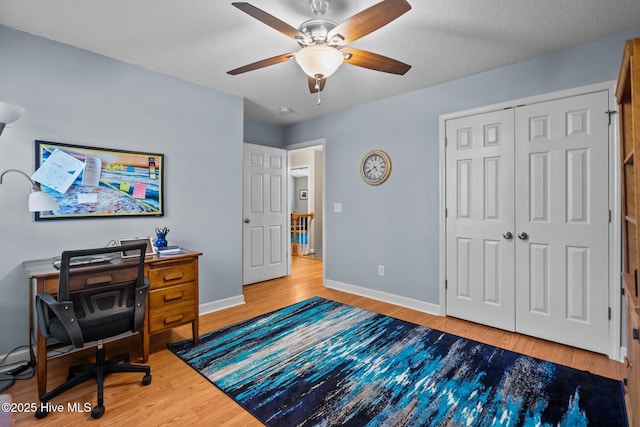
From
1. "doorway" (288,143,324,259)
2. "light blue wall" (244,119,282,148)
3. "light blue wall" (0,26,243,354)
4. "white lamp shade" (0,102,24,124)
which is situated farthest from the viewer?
"doorway" (288,143,324,259)

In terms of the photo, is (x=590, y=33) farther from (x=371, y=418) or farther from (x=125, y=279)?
(x=125, y=279)

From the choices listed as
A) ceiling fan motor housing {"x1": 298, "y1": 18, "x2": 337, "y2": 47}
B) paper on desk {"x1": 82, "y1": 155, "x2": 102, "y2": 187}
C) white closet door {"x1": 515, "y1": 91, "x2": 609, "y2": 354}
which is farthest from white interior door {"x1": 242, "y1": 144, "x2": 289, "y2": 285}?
white closet door {"x1": 515, "y1": 91, "x2": 609, "y2": 354}

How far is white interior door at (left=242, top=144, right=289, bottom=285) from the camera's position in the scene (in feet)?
14.8

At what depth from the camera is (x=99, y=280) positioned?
1846 millimetres

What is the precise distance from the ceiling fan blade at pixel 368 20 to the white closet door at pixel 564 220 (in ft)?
6.09

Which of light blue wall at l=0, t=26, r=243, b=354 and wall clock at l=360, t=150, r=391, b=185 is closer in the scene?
light blue wall at l=0, t=26, r=243, b=354

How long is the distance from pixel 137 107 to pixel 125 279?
1738 millimetres

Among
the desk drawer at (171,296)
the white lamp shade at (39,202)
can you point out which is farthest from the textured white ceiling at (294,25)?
the desk drawer at (171,296)

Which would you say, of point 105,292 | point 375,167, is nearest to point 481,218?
point 375,167

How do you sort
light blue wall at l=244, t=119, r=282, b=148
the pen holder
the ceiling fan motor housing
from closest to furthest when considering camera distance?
the ceiling fan motor housing → the pen holder → light blue wall at l=244, t=119, r=282, b=148

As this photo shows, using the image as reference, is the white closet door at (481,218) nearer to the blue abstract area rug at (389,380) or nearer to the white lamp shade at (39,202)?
the blue abstract area rug at (389,380)

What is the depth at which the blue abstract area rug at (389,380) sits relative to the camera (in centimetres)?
173

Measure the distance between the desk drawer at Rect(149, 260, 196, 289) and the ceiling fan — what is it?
62.6 inches

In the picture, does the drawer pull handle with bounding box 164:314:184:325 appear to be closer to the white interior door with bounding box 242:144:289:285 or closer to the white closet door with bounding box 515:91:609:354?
the white interior door with bounding box 242:144:289:285
